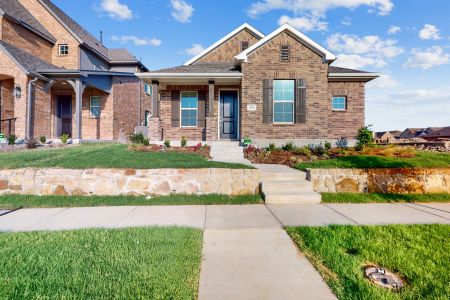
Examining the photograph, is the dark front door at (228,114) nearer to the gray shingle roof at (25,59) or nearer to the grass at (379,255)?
the grass at (379,255)

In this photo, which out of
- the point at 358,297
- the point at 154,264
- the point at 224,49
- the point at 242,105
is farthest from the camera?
the point at 224,49

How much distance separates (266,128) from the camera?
11656 millimetres

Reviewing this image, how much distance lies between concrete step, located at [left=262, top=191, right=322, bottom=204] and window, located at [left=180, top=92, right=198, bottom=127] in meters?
8.25

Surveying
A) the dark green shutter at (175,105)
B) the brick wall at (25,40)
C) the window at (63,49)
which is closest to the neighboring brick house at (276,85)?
the dark green shutter at (175,105)

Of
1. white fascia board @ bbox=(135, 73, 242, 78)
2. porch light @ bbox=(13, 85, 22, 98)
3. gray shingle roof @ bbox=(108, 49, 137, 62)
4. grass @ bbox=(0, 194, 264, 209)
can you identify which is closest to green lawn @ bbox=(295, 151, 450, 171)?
grass @ bbox=(0, 194, 264, 209)

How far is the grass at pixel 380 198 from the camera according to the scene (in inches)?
232

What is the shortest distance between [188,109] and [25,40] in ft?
42.4

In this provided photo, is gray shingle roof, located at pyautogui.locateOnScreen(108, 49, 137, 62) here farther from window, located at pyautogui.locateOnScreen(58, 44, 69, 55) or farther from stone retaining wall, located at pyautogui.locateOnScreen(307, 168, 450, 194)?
stone retaining wall, located at pyautogui.locateOnScreen(307, 168, 450, 194)

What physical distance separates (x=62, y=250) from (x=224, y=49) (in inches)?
569

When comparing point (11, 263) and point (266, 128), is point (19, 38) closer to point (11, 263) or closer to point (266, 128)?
point (266, 128)

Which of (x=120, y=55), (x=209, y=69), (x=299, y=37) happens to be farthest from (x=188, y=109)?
Answer: (x=120, y=55)

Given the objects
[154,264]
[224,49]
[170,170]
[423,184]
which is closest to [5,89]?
[224,49]

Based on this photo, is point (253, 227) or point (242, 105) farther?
point (242, 105)

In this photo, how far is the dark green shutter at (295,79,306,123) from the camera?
11.5 meters
